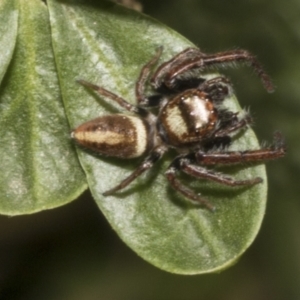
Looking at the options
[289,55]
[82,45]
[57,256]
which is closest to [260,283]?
[57,256]

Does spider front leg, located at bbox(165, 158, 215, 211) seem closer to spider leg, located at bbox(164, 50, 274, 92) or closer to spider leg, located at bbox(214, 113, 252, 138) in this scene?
spider leg, located at bbox(214, 113, 252, 138)

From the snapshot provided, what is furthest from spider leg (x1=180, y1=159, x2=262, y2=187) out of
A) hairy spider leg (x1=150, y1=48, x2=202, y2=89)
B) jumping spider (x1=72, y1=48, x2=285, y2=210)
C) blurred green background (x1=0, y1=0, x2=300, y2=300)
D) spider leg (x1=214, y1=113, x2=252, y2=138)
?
blurred green background (x1=0, y1=0, x2=300, y2=300)

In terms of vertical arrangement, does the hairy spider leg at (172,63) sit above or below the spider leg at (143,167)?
above

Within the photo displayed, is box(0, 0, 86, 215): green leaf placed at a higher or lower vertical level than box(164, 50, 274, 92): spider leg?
lower

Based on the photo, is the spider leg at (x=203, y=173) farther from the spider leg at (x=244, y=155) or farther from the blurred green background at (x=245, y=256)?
the blurred green background at (x=245, y=256)

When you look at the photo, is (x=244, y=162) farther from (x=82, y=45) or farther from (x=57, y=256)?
(x=57, y=256)

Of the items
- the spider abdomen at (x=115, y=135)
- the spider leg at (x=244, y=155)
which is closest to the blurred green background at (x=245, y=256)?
the spider leg at (x=244, y=155)
